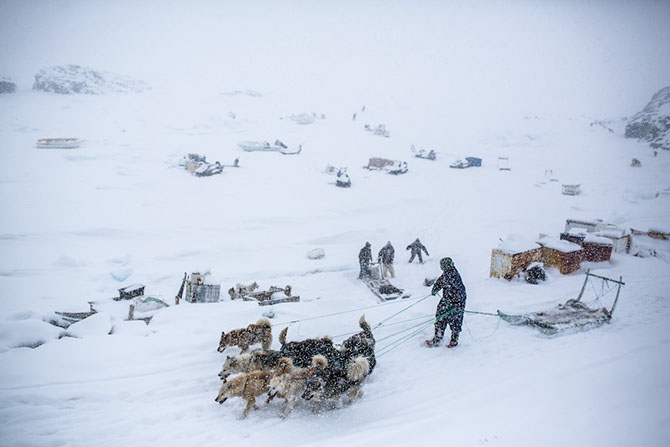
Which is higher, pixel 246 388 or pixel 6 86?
pixel 6 86

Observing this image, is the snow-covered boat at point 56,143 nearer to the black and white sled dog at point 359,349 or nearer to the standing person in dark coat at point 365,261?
the standing person in dark coat at point 365,261

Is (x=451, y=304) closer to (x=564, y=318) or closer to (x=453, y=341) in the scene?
(x=453, y=341)

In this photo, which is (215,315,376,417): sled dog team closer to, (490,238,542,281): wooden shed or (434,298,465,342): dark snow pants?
(434,298,465,342): dark snow pants

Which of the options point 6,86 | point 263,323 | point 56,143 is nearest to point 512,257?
point 263,323

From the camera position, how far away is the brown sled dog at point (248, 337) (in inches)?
222

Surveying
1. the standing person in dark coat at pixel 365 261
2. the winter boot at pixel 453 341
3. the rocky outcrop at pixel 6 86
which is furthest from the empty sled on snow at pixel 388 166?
the rocky outcrop at pixel 6 86

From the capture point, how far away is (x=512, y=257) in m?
9.96

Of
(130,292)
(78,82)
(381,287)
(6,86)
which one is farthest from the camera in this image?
(78,82)

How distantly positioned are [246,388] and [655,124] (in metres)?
55.5

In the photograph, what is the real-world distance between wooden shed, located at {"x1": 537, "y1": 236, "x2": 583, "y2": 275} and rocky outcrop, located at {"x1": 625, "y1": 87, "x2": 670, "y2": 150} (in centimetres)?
3667

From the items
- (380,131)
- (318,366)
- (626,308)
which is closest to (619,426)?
(318,366)

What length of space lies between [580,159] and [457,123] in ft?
58.6

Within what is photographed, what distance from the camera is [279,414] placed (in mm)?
4375

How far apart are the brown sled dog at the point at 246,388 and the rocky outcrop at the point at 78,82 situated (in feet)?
194
